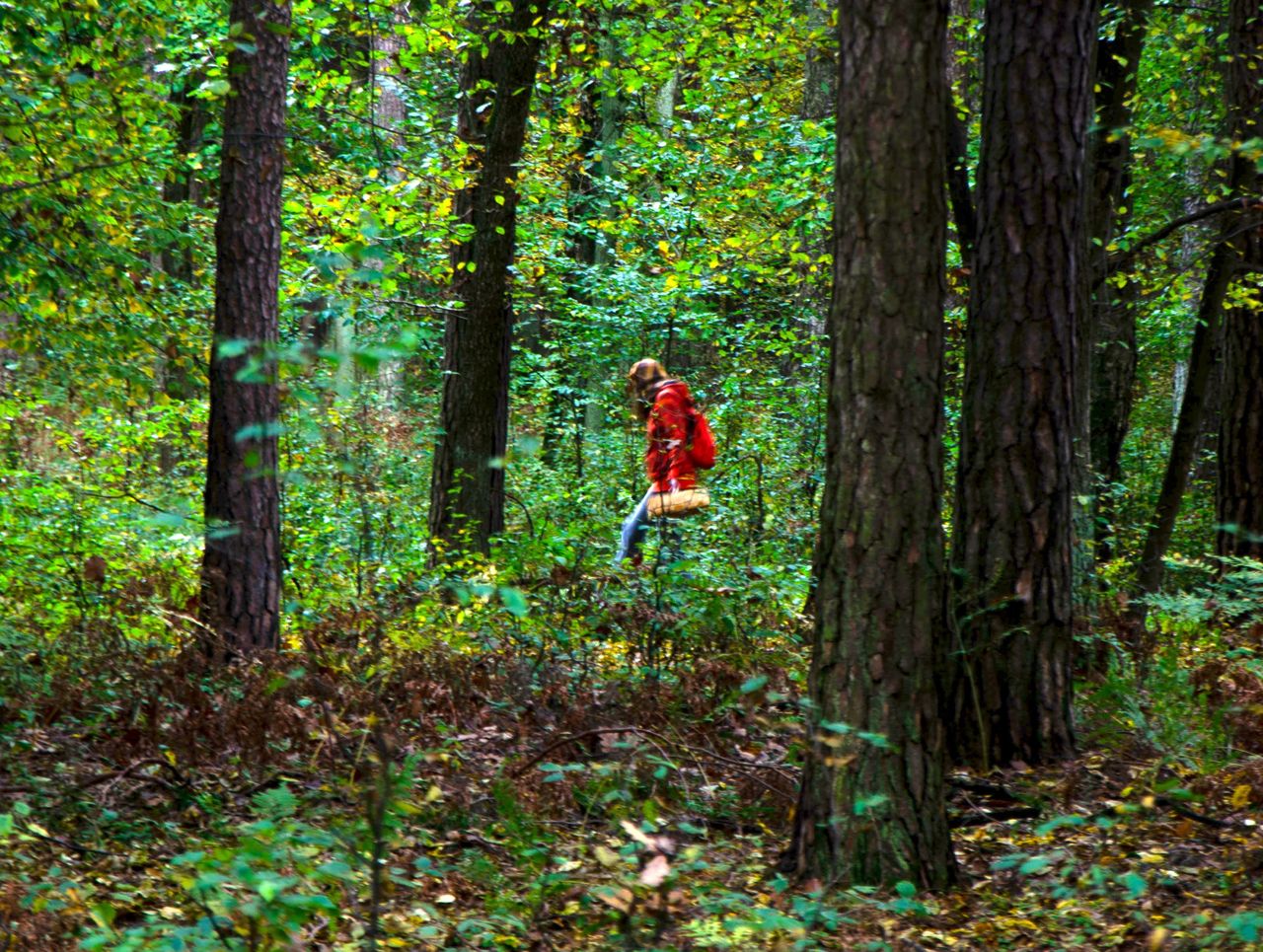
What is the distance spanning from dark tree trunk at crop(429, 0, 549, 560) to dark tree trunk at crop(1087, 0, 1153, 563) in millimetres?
5337

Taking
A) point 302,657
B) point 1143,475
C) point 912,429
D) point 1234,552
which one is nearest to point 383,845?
point 912,429

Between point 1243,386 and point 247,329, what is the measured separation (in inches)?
337

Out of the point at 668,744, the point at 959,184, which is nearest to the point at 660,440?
the point at 959,184

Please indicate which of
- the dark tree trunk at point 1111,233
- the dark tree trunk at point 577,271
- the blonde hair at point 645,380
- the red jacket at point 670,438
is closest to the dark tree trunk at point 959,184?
the dark tree trunk at point 1111,233

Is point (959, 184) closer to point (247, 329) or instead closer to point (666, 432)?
point (666, 432)

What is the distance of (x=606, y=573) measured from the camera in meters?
8.73

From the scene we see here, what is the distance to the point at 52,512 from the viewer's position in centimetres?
1070

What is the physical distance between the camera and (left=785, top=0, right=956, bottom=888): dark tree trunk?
4.59 m

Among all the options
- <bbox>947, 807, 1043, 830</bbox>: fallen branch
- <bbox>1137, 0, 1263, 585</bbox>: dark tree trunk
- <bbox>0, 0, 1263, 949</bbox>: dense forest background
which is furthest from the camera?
<bbox>1137, 0, 1263, 585</bbox>: dark tree trunk

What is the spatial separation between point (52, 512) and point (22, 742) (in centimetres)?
499

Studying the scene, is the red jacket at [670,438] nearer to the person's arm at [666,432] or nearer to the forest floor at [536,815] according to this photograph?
the person's arm at [666,432]

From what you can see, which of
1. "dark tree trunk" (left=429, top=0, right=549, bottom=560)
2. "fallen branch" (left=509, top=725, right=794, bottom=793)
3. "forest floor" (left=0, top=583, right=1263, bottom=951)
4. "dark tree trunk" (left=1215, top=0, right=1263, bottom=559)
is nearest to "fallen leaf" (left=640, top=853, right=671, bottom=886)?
"forest floor" (left=0, top=583, right=1263, bottom=951)

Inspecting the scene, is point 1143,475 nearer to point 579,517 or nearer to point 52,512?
point 579,517

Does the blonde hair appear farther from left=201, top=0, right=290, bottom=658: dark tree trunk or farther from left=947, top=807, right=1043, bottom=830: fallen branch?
left=947, top=807, right=1043, bottom=830: fallen branch
